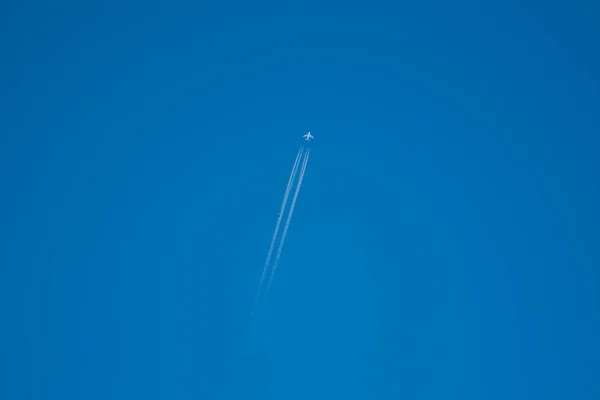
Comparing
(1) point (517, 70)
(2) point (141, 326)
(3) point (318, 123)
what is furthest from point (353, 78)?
(2) point (141, 326)

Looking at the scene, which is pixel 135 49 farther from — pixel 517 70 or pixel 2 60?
pixel 517 70

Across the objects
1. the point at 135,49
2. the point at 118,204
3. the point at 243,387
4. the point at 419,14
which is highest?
the point at 419,14

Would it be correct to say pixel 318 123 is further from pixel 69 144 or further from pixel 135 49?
pixel 69 144

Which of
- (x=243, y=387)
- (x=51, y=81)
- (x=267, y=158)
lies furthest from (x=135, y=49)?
(x=243, y=387)

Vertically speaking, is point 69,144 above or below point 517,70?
below

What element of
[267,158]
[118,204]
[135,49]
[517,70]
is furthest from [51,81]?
[517,70]

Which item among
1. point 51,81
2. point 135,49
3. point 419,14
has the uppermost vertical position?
point 419,14

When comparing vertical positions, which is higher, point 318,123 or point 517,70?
point 517,70
